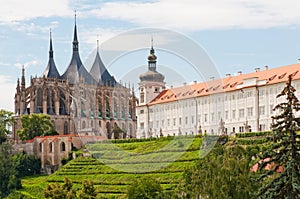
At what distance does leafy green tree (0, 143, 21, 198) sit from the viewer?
73438 mm

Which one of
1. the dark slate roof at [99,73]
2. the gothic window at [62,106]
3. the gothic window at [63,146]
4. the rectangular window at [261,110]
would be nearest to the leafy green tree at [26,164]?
the gothic window at [63,146]

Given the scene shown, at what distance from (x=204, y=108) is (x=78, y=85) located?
33.4 metres

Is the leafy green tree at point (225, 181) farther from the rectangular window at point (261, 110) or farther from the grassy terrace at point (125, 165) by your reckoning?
the rectangular window at point (261, 110)

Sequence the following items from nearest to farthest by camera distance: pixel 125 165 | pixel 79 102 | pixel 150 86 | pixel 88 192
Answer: pixel 88 192, pixel 125 165, pixel 150 86, pixel 79 102

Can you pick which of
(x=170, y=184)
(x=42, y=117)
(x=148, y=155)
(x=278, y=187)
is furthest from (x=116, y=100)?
(x=278, y=187)

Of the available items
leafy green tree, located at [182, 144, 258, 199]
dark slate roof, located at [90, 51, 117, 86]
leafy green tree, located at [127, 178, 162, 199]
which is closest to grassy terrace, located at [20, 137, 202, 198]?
leafy green tree, located at [127, 178, 162, 199]

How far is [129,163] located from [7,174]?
15645 mm

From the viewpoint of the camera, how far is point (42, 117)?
93750mm

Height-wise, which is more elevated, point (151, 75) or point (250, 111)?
point (151, 75)

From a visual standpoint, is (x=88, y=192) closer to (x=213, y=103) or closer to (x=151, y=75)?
(x=213, y=103)

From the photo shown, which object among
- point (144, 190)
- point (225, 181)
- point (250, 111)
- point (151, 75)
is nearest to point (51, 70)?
point (151, 75)

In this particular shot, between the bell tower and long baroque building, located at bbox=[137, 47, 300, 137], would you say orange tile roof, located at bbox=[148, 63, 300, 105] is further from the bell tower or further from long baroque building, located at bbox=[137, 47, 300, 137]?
the bell tower

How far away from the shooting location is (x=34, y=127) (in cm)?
9219

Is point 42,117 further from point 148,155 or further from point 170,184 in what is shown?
point 170,184
